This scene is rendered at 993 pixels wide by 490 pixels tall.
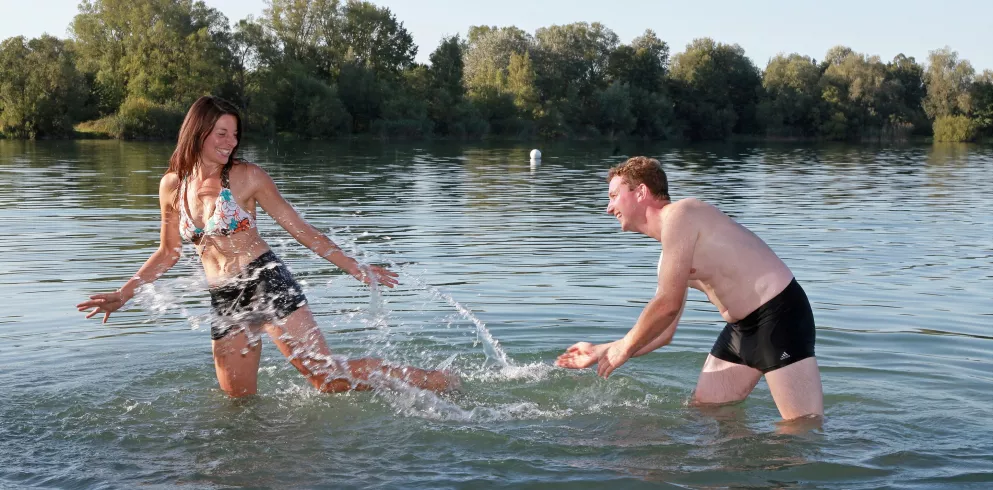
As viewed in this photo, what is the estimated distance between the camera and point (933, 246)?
1596 centimetres

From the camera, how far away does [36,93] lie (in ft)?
223

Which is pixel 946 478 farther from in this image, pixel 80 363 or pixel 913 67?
pixel 913 67

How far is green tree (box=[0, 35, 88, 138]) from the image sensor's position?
221 feet

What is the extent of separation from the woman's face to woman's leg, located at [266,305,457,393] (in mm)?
1142

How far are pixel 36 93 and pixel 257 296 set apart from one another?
6902 centimetres

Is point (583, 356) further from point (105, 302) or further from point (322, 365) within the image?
point (105, 302)

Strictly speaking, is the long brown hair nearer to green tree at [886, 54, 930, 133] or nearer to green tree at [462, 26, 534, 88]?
green tree at [462, 26, 534, 88]

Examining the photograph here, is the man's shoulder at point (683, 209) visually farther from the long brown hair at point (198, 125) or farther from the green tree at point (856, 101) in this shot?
the green tree at point (856, 101)

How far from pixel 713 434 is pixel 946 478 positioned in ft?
4.77

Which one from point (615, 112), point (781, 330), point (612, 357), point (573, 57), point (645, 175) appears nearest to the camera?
point (645, 175)

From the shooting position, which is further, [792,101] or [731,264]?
[792,101]

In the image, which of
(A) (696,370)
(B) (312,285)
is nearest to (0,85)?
(B) (312,285)

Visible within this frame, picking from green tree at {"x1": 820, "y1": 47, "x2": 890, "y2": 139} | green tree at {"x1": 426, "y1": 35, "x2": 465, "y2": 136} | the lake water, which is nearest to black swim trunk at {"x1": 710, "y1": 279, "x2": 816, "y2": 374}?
the lake water

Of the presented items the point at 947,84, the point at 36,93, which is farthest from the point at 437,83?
the point at 947,84
